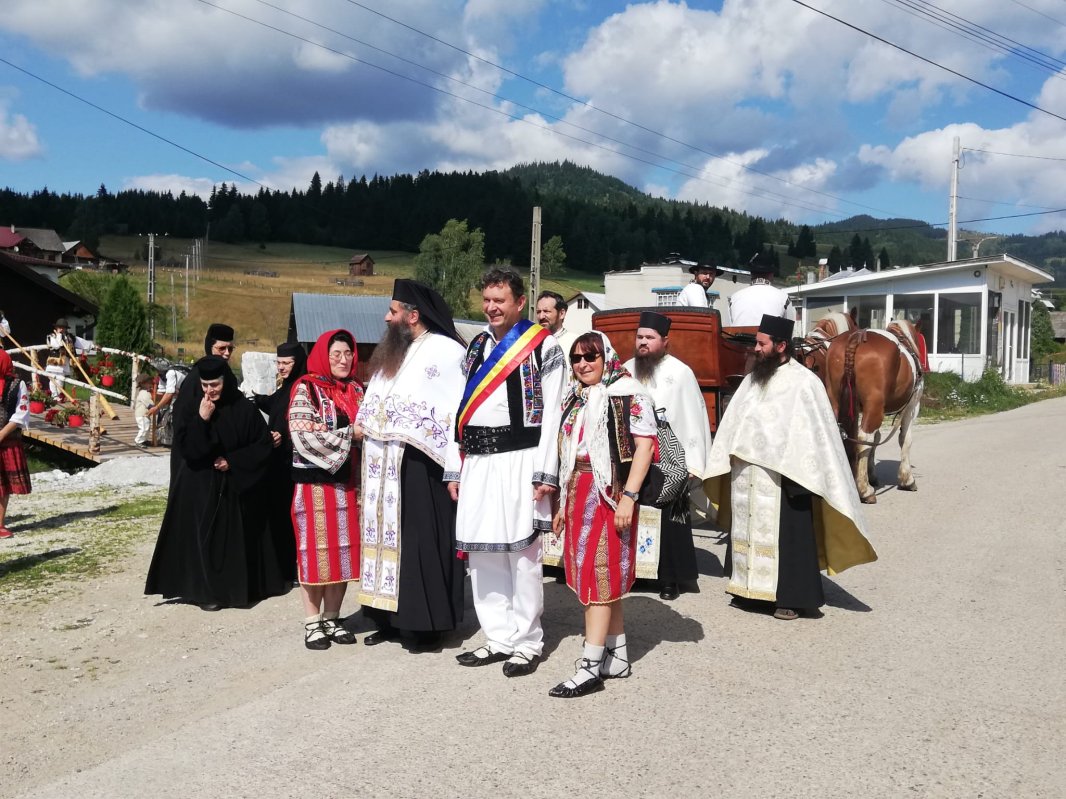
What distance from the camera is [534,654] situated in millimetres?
5000

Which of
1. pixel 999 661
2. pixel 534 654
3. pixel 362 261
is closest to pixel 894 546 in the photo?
pixel 999 661

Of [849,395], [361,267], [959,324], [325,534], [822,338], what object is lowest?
[325,534]

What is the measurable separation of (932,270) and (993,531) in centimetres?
2093

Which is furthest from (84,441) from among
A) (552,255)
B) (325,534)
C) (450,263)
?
(552,255)

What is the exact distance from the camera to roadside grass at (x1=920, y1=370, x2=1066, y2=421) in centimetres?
2248

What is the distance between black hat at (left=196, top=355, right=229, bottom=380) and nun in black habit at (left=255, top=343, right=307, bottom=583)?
14.7 inches

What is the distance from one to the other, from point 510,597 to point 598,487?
0.92 m

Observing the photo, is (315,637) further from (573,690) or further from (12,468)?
(12,468)

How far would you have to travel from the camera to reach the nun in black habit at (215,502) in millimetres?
6109

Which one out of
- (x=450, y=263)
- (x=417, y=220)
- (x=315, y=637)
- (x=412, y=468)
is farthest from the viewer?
(x=417, y=220)

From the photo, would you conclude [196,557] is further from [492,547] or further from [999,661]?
[999,661]

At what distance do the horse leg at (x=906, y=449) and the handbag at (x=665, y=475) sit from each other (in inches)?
287

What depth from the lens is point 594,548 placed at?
4.59 m

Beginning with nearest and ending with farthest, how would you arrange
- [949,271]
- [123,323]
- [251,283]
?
1. [949,271]
2. [123,323]
3. [251,283]
